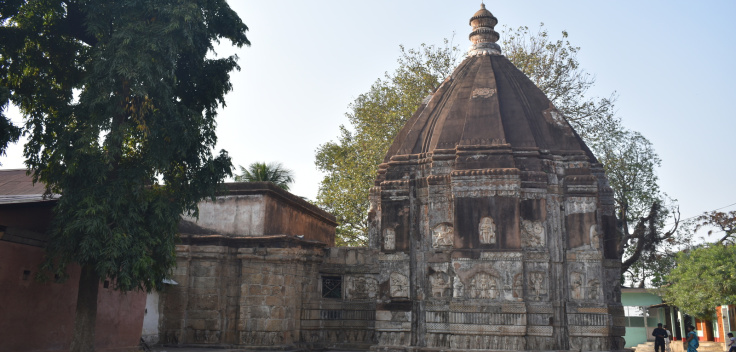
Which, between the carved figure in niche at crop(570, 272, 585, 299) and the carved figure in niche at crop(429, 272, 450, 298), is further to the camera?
the carved figure in niche at crop(429, 272, 450, 298)

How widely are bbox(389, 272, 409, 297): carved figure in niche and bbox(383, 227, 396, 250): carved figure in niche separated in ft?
1.95

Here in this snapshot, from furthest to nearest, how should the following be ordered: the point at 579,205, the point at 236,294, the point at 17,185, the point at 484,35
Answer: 1. the point at 484,35
2. the point at 236,294
3. the point at 17,185
4. the point at 579,205

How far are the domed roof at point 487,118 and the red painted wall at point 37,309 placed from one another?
716 centimetres

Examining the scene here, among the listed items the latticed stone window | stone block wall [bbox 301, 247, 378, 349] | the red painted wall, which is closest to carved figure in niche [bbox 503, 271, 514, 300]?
stone block wall [bbox 301, 247, 378, 349]

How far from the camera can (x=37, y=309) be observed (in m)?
10.4

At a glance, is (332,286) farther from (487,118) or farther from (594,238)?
(594,238)

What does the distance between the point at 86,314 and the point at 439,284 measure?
22.1ft

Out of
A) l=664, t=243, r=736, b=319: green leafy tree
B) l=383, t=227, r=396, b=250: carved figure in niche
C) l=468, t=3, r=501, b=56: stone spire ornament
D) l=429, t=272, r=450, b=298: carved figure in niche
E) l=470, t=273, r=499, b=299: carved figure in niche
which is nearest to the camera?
l=470, t=273, r=499, b=299: carved figure in niche

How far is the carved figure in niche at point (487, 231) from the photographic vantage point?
12348 millimetres

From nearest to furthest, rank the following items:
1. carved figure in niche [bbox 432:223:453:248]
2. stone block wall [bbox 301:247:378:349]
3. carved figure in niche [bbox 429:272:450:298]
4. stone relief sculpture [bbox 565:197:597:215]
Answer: carved figure in niche [bbox 429:272:450:298] → stone relief sculpture [bbox 565:197:597:215] → carved figure in niche [bbox 432:223:453:248] → stone block wall [bbox 301:247:378:349]

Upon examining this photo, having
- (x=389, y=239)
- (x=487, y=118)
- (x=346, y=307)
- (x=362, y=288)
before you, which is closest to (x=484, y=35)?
(x=487, y=118)

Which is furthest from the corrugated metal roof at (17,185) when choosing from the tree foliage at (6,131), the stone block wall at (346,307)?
the stone block wall at (346,307)

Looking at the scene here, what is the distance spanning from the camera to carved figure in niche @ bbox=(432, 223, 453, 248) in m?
12.9

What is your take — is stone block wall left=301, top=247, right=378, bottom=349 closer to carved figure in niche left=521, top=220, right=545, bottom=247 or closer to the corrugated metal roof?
carved figure in niche left=521, top=220, right=545, bottom=247
